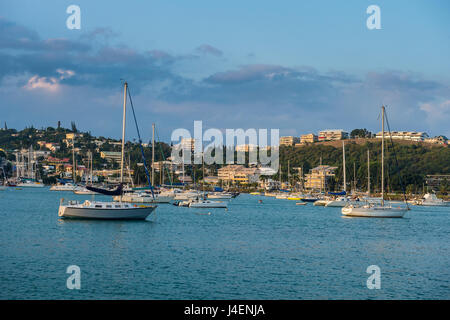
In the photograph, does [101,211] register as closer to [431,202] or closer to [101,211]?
[101,211]

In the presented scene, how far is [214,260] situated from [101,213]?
15.9 metres

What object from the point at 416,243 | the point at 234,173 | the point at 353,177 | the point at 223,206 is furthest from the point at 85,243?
the point at 234,173

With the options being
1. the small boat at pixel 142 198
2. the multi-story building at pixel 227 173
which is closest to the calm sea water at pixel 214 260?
the small boat at pixel 142 198

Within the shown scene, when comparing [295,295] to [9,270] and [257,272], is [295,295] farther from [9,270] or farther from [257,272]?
[9,270]

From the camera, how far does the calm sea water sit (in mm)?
19141

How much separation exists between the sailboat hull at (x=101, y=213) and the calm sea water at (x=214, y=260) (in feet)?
1.78

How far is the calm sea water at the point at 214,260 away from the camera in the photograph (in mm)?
19141

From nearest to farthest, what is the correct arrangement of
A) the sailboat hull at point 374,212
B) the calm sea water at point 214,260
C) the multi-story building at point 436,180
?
the calm sea water at point 214,260 → the sailboat hull at point 374,212 → the multi-story building at point 436,180

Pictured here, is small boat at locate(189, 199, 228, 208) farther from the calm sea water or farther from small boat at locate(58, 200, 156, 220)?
small boat at locate(58, 200, 156, 220)

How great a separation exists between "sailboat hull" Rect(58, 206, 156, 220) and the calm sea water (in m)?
0.54

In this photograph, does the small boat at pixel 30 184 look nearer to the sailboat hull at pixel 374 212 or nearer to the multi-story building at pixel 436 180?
the multi-story building at pixel 436 180

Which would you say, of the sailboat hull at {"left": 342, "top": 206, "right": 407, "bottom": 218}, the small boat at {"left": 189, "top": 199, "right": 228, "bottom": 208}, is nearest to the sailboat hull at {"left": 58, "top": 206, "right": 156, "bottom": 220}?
the sailboat hull at {"left": 342, "top": 206, "right": 407, "bottom": 218}
